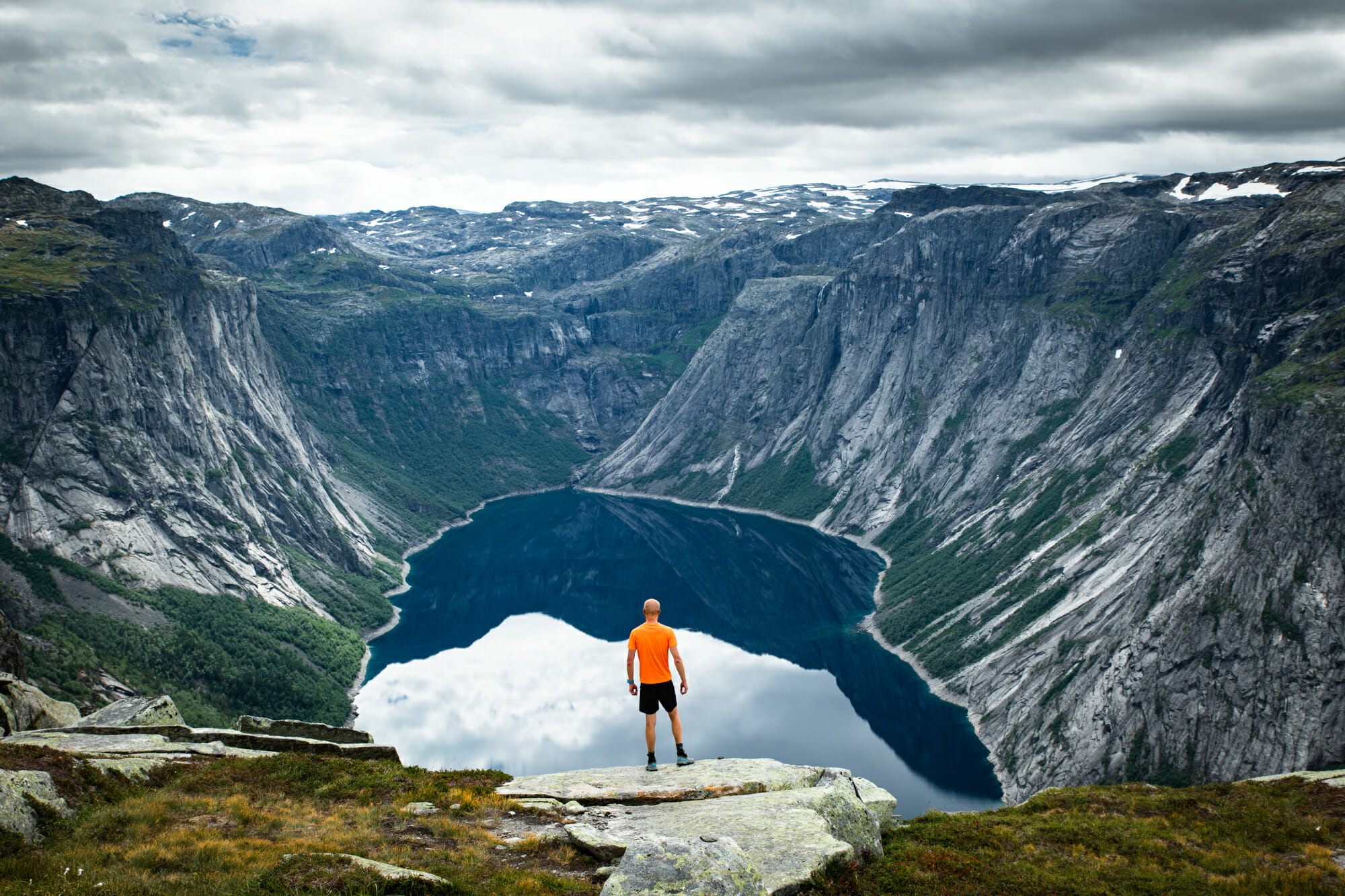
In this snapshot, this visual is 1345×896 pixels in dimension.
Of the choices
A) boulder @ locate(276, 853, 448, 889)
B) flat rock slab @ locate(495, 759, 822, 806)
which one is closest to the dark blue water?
flat rock slab @ locate(495, 759, 822, 806)

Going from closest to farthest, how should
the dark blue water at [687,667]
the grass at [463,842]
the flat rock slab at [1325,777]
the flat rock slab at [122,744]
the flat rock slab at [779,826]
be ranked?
the grass at [463,842]
the flat rock slab at [779,826]
the flat rock slab at [122,744]
the flat rock slab at [1325,777]
the dark blue water at [687,667]

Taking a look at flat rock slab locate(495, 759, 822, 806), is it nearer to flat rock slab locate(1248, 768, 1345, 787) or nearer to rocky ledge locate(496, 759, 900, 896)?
rocky ledge locate(496, 759, 900, 896)

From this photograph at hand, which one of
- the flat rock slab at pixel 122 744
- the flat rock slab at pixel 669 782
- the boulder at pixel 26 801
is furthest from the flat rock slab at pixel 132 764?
the flat rock slab at pixel 669 782

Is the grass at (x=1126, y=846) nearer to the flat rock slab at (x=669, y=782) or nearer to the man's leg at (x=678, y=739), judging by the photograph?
the flat rock slab at (x=669, y=782)

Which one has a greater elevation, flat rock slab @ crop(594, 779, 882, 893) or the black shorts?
the black shorts

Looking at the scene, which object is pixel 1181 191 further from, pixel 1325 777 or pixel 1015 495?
pixel 1325 777

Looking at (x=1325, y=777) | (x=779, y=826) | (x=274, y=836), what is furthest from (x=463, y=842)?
(x=1325, y=777)
